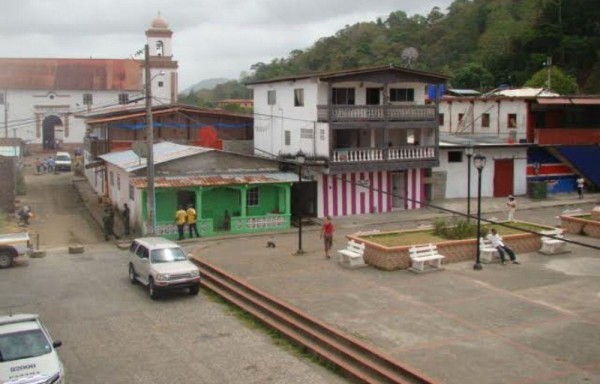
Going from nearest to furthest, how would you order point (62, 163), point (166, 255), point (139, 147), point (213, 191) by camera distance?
point (166, 255), point (139, 147), point (213, 191), point (62, 163)

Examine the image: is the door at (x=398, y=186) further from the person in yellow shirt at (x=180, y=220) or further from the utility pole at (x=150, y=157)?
the utility pole at (x=150, y=157)

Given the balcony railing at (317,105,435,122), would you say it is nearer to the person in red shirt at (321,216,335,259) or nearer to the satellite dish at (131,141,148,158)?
the satellite dish at (131,141,148,158)

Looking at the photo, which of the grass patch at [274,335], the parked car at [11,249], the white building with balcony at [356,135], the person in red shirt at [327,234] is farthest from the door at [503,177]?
the parked car at [11,249]

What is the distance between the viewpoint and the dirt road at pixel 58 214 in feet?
100.0

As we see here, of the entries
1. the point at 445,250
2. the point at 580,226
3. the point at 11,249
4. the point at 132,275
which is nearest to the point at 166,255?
the point at 132,275

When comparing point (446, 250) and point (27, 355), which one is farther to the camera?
point (446, 250)

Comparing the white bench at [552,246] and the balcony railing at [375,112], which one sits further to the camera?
the balcony railing at [375,112]

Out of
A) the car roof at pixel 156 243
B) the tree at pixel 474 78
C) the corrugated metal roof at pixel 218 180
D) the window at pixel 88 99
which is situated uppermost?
the tree at pixel 474 78

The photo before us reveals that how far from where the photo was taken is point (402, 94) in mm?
36281

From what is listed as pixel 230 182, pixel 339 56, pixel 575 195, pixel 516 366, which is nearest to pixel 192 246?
pixel 230 182

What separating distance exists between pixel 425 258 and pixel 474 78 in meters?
47.7

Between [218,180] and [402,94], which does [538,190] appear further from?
[218,180]

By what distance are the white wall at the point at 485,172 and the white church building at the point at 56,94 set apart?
43661 mm

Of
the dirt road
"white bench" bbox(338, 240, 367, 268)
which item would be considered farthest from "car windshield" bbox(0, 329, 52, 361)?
the dirt road
